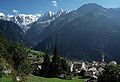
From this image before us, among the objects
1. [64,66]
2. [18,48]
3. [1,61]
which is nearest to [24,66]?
[18,48]

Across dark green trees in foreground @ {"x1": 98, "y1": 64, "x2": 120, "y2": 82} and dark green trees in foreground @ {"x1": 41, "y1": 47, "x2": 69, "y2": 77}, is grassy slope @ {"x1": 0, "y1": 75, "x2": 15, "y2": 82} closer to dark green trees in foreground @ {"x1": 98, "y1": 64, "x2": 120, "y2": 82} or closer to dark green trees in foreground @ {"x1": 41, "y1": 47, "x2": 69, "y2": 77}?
dark green trees in foreground @ {"x1": 98, "y1": 64, "x2": 120, "y2": 82}

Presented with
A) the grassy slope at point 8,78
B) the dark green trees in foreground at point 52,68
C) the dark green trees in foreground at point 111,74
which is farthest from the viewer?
the dark green trees in foreground at point 52,68

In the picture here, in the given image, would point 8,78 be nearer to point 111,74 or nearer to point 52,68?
point 111,74

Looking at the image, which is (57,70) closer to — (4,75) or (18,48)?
(18,48)

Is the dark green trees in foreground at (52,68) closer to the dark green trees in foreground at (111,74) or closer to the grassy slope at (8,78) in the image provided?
the dark green trees in foreground at (111,74)

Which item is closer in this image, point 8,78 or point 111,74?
point 8,78

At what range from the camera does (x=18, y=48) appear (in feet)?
387

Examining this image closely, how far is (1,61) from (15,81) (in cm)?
757

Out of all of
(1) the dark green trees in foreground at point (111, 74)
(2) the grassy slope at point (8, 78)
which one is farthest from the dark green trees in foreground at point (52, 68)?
(2) the grassy slope at point (8, 78)

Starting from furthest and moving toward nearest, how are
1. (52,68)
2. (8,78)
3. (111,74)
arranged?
(52,68) → (111,74) → (8,78)


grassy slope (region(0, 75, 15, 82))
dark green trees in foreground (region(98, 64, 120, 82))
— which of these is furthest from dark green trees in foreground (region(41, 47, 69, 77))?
grassy slope (region(0, 75, 15, 82))

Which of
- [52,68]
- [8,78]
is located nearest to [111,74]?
[8,78]

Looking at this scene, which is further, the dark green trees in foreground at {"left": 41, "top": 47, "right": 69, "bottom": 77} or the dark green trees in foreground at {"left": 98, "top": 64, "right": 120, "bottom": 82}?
the dark green trees in foreground at {"left": 41, "top": 47, "right": 69, "bottom": 77}

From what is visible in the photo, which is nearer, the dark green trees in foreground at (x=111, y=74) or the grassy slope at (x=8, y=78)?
the grassy slope at (x=8, y=78)
